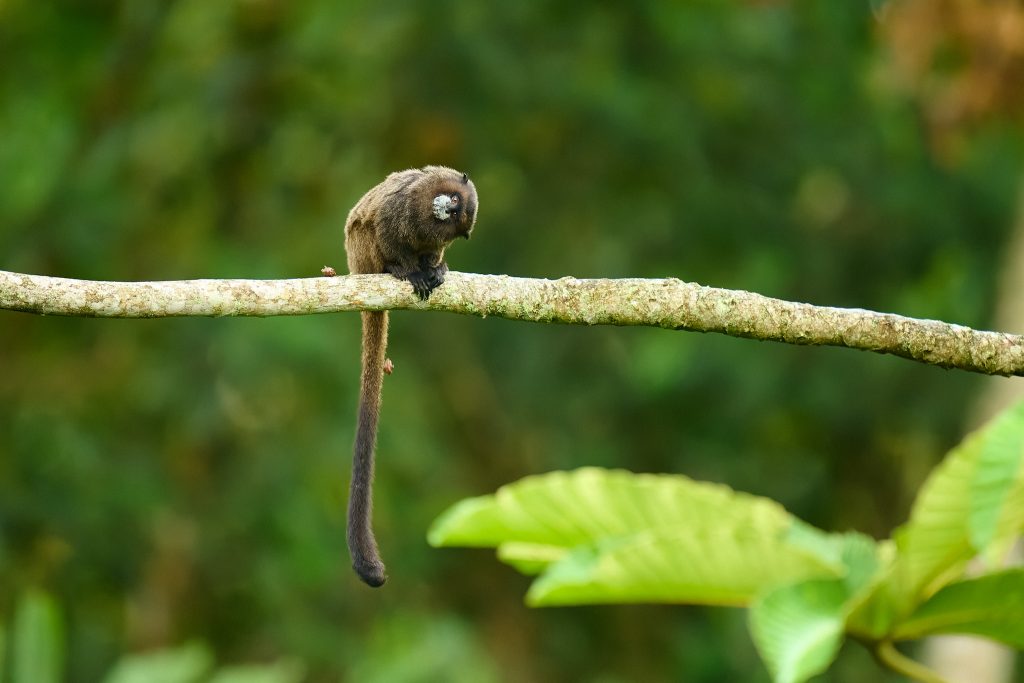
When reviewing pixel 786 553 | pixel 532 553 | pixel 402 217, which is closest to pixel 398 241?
pixel 402 217

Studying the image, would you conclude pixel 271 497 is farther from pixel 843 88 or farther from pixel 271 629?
pixel 843 88

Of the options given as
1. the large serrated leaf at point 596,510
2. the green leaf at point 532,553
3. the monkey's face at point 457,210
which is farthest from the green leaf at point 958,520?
the monkey's face at point 457,210

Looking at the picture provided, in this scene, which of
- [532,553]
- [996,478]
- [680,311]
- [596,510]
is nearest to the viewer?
[996,478]

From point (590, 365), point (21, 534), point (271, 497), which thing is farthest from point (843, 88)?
point (21, 534)

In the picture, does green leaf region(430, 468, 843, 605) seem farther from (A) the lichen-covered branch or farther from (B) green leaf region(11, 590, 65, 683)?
(B) green leaf region(11, 590, 65, 683)

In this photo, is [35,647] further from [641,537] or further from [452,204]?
[641,537]

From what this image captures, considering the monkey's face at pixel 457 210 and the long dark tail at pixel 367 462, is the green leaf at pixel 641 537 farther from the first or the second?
the monkey's face at pixel 457 210
